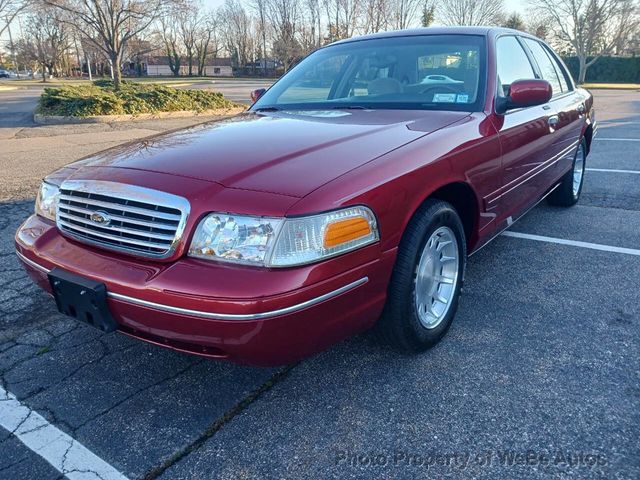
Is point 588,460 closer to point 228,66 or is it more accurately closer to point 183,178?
point 183,178

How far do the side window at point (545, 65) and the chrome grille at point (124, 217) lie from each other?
3356mm

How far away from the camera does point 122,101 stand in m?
12.8

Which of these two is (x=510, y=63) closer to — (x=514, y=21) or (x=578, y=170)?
(x=578, y=170)

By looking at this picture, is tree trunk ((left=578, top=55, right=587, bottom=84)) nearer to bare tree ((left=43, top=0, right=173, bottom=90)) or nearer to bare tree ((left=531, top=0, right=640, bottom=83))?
bare tree ((left=531, top=0, right=640, bottom=83))

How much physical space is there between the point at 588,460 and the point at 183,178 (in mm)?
1882

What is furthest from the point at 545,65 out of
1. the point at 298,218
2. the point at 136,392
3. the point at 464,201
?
the point at 136,392

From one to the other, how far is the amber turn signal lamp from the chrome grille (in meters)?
0.54

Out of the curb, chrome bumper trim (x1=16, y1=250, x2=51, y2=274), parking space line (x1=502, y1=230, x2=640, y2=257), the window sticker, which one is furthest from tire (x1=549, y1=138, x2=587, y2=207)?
the curb

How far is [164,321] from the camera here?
186 centimetres

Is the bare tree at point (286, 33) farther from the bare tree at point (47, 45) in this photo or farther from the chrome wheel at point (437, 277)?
the chrome wheel at point (437, 277)

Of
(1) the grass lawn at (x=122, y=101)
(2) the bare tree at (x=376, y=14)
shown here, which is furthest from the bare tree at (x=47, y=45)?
(1) the grass lawn at (x=122, y=101)

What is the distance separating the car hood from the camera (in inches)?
79.2

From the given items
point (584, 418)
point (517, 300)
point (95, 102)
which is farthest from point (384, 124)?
point (95, 102)

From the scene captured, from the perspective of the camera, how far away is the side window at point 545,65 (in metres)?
4.14
